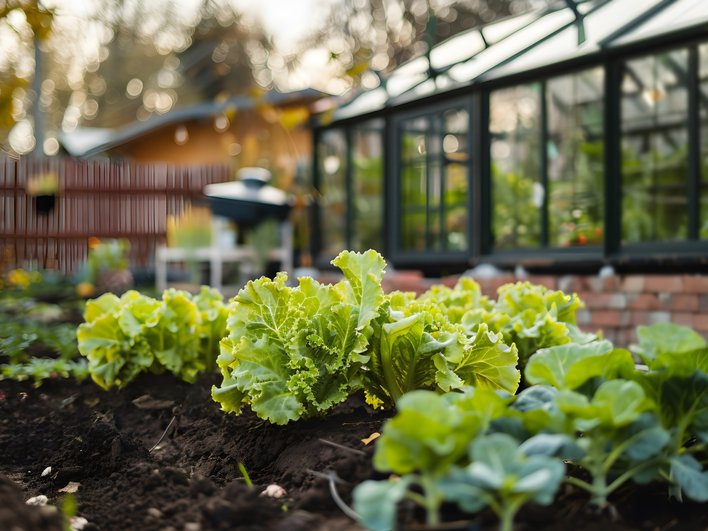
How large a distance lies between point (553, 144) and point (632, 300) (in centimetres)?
152

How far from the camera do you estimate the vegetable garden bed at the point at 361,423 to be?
1246 mm

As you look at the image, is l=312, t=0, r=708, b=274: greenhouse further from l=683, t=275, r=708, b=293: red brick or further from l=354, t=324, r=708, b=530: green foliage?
l=354, t=324, r=708, b=530: green foliage

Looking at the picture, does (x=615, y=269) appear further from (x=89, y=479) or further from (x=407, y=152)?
(x=89, y=479)

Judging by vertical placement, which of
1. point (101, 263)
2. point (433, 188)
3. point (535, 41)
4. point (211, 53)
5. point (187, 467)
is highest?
point (211, 53)

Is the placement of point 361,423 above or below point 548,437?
below

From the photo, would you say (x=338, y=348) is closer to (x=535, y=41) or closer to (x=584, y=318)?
(x=584, y=318)

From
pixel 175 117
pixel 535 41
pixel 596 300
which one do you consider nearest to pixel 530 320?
pixel 596 300

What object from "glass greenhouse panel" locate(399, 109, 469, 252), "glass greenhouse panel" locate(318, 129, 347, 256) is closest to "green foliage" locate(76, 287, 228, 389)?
"glass greenhouse panel" locate(399, 109, 469, 252)

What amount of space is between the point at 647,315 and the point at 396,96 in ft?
11.8

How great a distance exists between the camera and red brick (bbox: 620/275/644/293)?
5465mm

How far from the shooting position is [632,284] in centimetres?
552

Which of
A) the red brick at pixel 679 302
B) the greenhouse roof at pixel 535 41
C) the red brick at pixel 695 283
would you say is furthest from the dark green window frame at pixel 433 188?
the red brick at pixel 695 283

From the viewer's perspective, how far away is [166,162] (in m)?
16.7

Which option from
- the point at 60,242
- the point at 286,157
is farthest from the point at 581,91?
the point at 60,242
